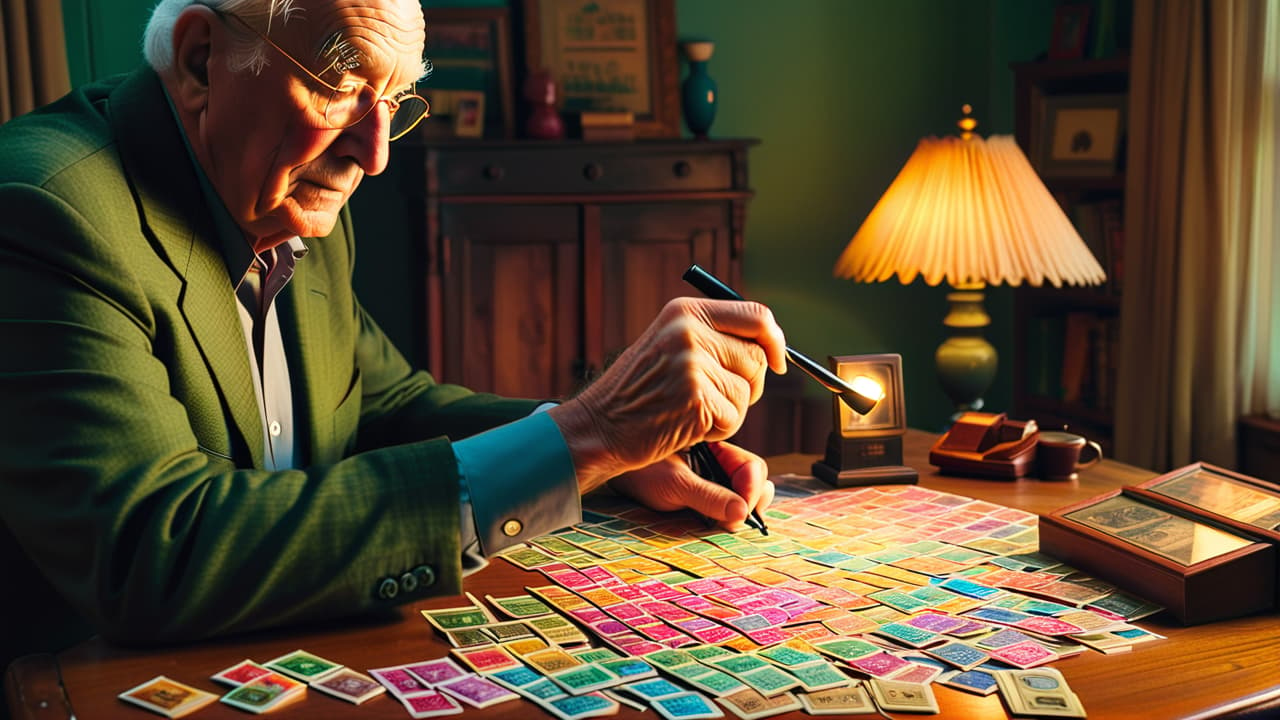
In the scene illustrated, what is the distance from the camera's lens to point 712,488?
1746 mm

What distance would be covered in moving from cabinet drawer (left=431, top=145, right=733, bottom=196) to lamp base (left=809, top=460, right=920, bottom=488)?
88.6 inches

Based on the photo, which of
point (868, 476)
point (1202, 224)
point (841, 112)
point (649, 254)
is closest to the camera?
point (868, 476)

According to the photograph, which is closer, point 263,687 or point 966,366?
point 263,687

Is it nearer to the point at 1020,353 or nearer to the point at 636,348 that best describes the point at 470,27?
the point at 1020,353

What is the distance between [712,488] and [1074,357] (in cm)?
302

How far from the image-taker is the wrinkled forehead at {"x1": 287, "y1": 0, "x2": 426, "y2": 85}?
56.9 inches

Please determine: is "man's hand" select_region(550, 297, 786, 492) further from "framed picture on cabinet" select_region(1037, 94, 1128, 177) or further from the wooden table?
"framed picture on cabinet" select_region(1037, 94, 1128, 177)

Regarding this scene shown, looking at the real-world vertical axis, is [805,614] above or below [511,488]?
below

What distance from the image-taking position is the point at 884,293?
517cm

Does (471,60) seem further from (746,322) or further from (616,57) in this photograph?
(746,322)

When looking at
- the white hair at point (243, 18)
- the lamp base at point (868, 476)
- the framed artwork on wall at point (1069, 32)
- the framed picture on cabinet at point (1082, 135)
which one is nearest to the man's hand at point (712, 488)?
the lamp base at point (868, 476)

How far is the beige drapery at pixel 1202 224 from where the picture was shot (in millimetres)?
3672

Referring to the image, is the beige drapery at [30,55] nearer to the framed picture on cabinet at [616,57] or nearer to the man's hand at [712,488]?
the framed picture on cabinet at [616,57]

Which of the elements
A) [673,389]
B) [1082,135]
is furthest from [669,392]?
[1082,135]
